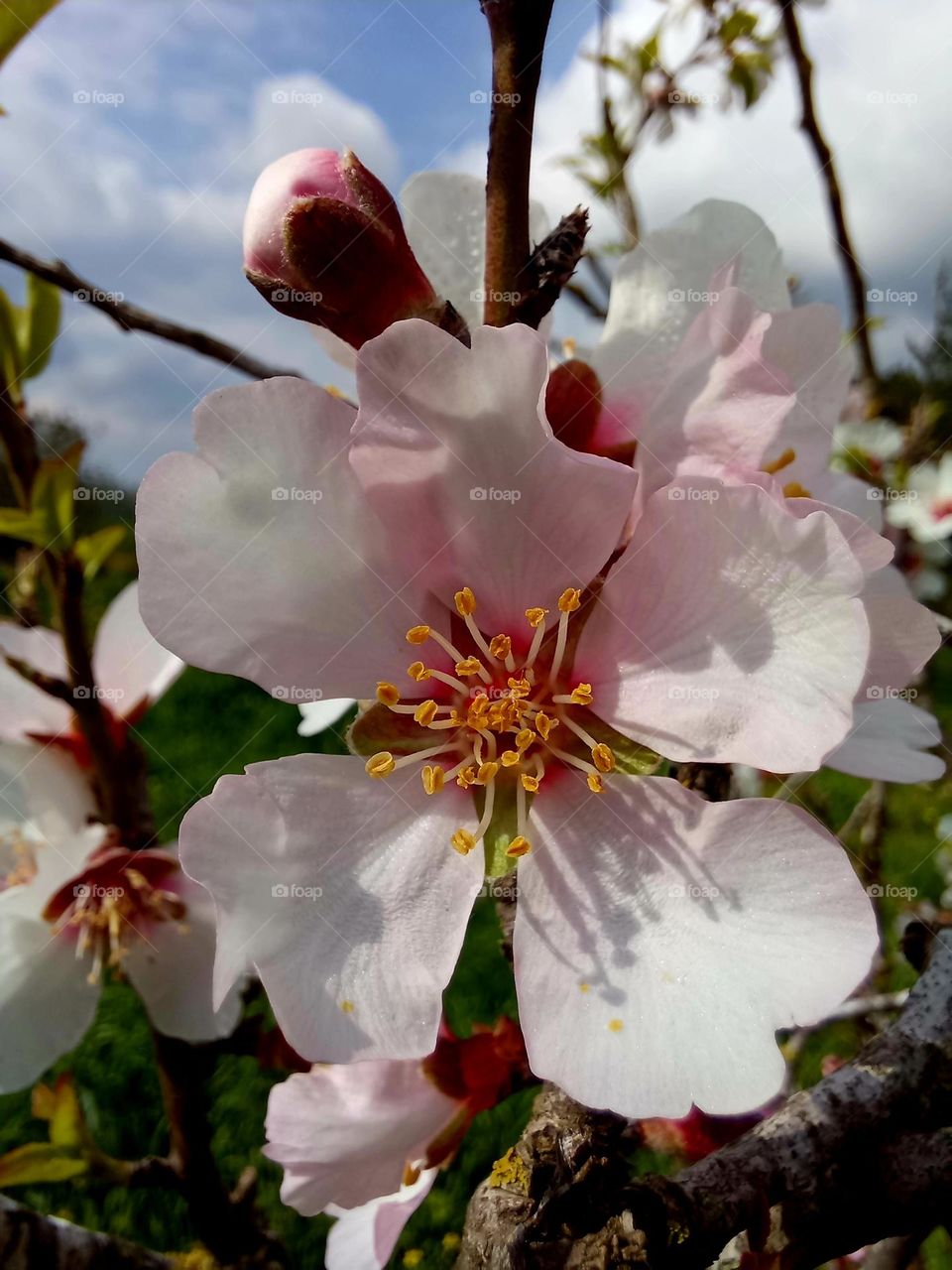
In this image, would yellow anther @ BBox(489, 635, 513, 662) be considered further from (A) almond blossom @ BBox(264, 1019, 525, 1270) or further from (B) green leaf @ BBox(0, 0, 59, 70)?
(B) green leaf @ BBox(0, 0, 59, 70)

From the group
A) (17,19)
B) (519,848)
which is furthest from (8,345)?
(519,848)

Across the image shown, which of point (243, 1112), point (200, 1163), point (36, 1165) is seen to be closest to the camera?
point (36, 1165)

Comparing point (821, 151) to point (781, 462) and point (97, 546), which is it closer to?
point (781, 462)

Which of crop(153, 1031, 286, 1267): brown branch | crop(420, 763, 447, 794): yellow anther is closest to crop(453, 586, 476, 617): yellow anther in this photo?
crop(420, 763, 447, 794): yellow anther

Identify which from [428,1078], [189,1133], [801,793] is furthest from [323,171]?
[801,793]

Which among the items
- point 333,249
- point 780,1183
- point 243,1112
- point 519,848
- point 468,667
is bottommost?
point 243,1112

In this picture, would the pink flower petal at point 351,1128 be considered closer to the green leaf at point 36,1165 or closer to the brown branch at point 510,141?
the green leaf at point 36,1165

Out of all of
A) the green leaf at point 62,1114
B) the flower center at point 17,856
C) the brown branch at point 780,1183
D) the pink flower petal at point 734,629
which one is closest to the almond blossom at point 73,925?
the flower center at point 17,856
